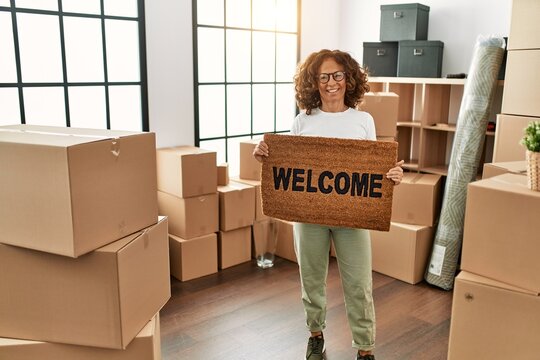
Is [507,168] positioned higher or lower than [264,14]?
lower

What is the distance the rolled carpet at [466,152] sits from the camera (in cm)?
312

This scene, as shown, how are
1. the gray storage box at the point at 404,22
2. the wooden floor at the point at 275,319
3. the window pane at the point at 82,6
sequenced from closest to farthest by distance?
the wooden floor at the point at 275,319 → the window pane at the point at 82,6 → the gray storage box at the point at 404,22

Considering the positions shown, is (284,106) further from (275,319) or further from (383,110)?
(275,319)

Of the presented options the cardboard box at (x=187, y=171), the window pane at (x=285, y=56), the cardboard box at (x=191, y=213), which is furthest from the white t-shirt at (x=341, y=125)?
the window pane at (x=285, y=56)

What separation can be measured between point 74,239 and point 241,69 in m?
2.83

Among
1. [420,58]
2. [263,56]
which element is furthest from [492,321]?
[263,56]

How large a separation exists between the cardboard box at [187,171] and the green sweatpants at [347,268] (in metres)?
1.20

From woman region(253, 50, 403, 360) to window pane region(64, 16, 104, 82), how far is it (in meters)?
1.53

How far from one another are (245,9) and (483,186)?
107 inches

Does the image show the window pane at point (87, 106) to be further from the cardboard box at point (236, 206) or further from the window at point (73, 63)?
the cardboard box at point (236, 206)

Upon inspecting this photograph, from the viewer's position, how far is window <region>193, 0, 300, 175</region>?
370cm

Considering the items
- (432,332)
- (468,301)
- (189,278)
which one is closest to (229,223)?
(189,278)

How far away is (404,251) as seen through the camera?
3258mm

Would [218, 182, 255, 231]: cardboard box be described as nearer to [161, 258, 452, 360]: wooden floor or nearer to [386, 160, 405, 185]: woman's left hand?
[161, 258, 452, 360]: wooden floor
